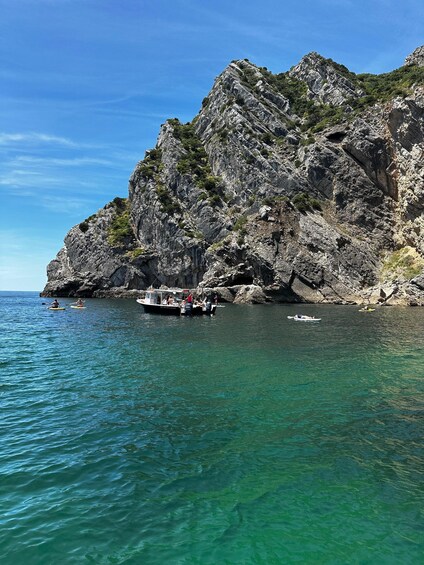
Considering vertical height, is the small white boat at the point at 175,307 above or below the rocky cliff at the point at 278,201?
below

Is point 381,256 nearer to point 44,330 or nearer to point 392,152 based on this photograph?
point 392,152

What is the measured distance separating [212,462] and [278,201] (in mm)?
81045

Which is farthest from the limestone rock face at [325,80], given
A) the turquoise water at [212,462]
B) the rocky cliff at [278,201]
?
the turquoise water at [212,462]

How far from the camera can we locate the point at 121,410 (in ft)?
49.5

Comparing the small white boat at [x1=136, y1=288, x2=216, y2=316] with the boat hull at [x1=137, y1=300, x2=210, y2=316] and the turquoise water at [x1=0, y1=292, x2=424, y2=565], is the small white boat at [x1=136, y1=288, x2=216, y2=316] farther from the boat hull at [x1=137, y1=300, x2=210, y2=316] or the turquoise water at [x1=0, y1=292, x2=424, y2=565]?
the turquoise water at [x1=0, y1=292, x2=424, y2=565]

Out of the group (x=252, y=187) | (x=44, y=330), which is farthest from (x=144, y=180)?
(x=44, y=330)

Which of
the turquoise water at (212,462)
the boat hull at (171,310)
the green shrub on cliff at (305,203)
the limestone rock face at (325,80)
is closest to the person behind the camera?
the turquoise water at (212,462)

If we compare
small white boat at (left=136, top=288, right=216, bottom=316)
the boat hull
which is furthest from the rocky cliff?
the boat hull

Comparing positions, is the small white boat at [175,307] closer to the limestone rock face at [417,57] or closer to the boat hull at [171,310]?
the boat hull at [171,310]

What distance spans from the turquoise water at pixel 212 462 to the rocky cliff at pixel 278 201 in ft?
181

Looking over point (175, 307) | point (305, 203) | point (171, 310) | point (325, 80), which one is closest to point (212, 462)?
point (175, 307)

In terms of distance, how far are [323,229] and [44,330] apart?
197 feet

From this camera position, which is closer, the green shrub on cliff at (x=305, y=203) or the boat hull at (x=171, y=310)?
the boat hull at (x=171, y=310)

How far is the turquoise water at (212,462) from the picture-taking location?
23.9ft
